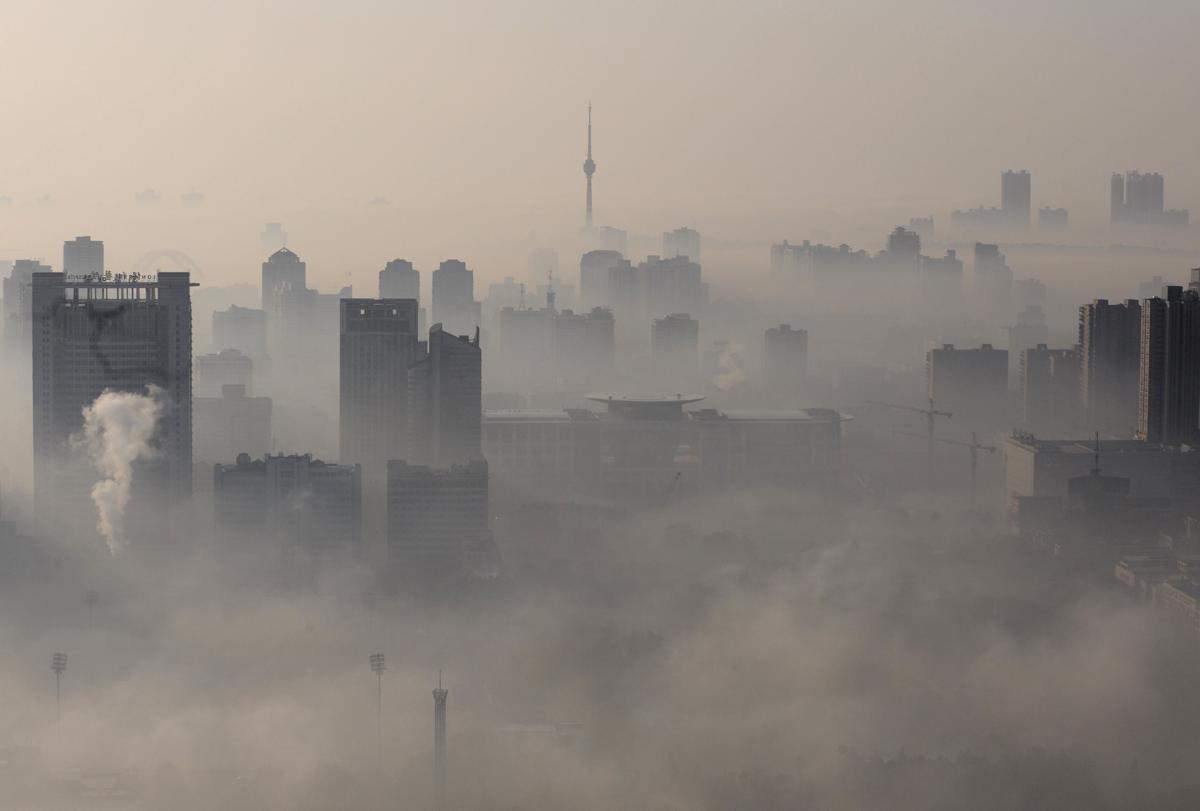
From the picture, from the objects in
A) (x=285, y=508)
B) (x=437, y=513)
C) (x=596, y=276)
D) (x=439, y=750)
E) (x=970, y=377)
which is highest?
(x=596, y=276)

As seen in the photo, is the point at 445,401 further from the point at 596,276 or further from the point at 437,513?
the point at 596,276

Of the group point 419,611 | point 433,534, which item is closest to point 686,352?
point 433,534

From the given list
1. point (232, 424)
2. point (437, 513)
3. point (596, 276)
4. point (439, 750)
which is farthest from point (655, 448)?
point (439, 750)

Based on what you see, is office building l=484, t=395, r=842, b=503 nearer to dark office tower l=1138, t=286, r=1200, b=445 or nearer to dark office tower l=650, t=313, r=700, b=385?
dark office tower l=1138, t=286, r=1200, b=445

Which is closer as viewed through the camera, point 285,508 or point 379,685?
point 379,685

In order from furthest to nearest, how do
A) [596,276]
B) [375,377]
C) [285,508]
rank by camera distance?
[596,276] < [375,377] < [285,508]

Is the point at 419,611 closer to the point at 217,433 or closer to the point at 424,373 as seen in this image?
the point at 424,373

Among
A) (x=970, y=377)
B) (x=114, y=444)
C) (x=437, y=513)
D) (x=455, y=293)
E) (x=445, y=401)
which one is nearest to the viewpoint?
(x=437, y=513)
